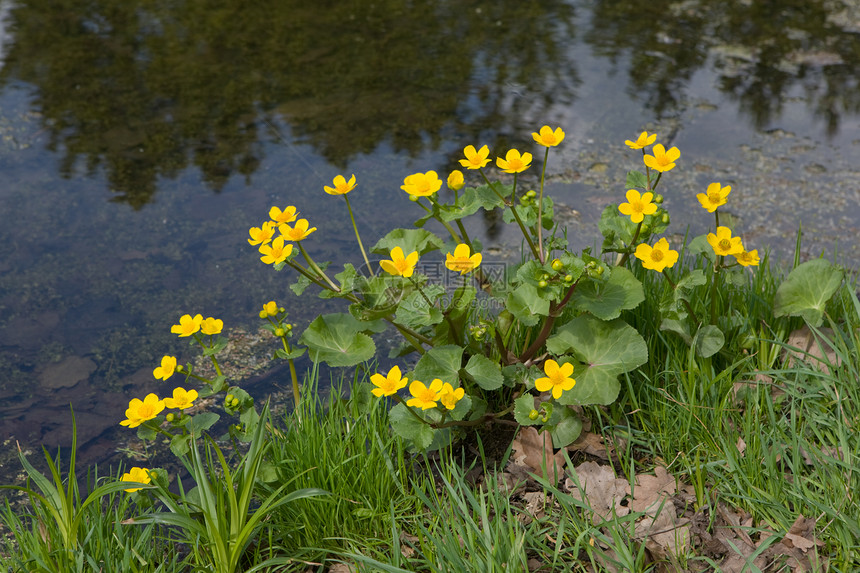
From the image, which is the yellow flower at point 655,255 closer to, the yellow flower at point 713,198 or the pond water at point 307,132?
the yellow flower at point 713,198

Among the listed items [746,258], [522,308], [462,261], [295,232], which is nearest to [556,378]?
[522,308]

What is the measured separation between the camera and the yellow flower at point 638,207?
1655mm

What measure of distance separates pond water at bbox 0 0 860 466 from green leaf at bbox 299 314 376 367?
1.49 feet

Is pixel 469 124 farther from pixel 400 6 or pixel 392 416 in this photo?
pixel 392 416

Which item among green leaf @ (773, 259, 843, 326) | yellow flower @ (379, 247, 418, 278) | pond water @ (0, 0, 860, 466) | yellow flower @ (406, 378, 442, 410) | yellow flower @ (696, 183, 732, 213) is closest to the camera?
yellow flower @ (406, 378, 442, 410)

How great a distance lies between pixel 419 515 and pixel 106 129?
2.69 metres

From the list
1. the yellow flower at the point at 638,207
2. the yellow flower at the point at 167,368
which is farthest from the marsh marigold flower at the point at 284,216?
the yellow flower at the point at 638,207

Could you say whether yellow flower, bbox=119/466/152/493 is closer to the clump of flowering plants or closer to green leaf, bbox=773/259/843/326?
the clump of flowering plants

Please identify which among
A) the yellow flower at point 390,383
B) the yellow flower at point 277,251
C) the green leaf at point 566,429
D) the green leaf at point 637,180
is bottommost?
the green leaf at point 566,429

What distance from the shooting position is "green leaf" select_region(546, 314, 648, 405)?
176 centimetres

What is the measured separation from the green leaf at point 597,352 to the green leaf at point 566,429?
0.21ft

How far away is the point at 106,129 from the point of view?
3492mm

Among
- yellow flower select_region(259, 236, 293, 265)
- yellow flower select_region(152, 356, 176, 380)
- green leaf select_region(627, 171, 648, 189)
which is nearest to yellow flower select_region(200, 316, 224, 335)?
yellow flower select_region(152, 356, 176, 380)

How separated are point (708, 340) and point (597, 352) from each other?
11.3 inches
